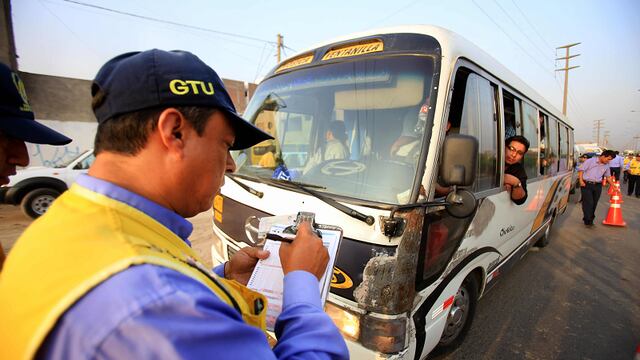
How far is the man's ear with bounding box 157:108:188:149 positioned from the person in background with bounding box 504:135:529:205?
3365mm

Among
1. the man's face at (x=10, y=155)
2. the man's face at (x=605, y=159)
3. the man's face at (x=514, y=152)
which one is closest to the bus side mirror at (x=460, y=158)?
the man's face at (x=514, y=152)

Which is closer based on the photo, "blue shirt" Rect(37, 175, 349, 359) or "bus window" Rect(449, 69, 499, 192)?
"blue shirt" Rect(37, 175, 349, 359)

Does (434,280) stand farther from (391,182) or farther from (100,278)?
(100,278)

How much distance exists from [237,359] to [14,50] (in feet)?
63.2

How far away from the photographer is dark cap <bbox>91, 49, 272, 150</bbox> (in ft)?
2.70

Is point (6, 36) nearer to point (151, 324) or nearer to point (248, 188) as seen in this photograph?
point (248, 188)

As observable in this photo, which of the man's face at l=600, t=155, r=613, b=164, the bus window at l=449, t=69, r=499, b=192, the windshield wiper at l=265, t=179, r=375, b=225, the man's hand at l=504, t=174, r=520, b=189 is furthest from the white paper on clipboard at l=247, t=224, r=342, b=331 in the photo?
the man's face at l=600, t=155, r=613, b=164

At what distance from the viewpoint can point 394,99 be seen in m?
2.29

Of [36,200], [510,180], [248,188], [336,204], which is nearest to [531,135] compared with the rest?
[510,180]

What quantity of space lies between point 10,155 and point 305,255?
155 centimetres

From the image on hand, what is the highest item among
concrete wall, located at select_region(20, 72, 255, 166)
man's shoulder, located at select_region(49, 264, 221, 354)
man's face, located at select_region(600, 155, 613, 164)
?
concrete wall, located at select_region(20, 72, 255, 166)

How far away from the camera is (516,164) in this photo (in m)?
3.44

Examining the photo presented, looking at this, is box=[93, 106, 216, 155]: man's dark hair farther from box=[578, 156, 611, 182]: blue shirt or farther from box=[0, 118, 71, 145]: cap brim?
box=[578, 156, 611, 182]: blue shirt

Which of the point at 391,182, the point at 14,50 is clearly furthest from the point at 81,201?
the point at 14,50
